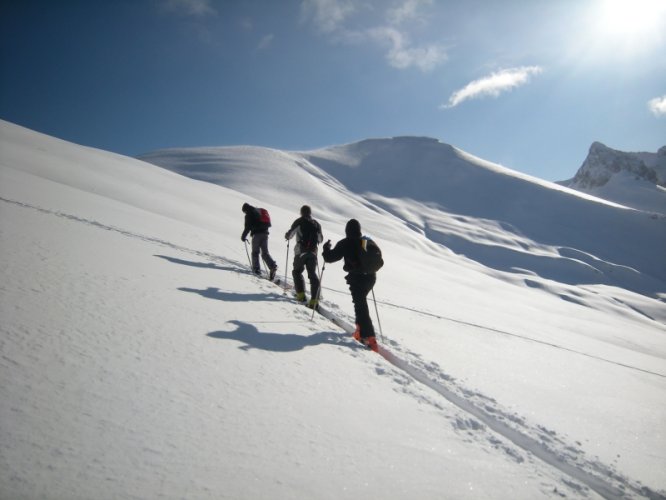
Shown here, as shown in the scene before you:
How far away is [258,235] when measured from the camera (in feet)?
32.0

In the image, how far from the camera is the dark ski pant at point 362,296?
574cm

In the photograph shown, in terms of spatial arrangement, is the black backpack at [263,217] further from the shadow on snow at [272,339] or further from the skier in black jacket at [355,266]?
the shadow on snow at [272,339]

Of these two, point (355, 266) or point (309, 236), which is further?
point (309, 236)

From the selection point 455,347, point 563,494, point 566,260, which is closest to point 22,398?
point 563,494

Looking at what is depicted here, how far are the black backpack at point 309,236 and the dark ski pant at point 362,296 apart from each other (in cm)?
200

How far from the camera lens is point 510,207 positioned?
346ft

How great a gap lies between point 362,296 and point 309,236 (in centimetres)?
254

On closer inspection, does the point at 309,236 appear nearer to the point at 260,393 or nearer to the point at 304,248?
the point at 304,248

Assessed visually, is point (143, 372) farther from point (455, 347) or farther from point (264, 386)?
point (455, 347)

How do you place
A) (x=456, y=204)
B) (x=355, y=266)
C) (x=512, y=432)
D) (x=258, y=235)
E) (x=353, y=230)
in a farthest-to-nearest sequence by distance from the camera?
(x=456, y=204), (x=258, y=235), (x=353, y=230), (x=355, y=266), (x=512, y=432)

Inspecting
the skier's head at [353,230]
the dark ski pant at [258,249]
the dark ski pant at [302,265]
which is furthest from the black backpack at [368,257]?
the dark ski pant at [258,249]

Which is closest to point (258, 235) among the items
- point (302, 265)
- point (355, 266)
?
point (302, 265)

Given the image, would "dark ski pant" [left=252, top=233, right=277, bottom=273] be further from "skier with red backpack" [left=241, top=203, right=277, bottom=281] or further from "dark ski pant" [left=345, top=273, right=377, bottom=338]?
"dark ski pant" [left=345, top=273, right=377, bottom=338]

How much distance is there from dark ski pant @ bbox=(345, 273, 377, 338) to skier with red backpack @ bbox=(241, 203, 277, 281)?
3592 mm
